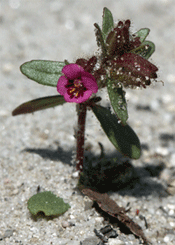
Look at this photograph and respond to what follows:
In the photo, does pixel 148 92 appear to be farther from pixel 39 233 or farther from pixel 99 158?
pixel 39 233

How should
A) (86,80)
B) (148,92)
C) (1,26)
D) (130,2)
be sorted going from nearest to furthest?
(86,80)
(148,92)
(1,26)
(130,2)

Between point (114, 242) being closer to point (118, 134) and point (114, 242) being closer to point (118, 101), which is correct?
point (118, 134)

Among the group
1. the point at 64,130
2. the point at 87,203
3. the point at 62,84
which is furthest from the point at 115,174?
the point at 62,84

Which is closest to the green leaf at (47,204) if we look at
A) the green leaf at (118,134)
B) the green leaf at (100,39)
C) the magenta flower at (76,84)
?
the green leaf at (118,134)

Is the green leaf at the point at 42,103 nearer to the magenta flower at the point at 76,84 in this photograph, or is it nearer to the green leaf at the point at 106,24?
the magenta flower at the point at 76,84

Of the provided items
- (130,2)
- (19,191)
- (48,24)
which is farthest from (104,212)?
(130,2)

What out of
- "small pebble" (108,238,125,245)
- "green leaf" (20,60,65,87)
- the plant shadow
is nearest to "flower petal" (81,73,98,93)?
"green leaf" (20,60,65,87)

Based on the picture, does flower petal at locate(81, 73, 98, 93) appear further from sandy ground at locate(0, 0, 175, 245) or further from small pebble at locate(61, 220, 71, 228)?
small pebble at locate(61, 220, 71, 228)

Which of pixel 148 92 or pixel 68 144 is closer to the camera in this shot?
pixel 68 144

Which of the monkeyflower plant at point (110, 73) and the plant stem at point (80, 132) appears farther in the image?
the plant stem at point (80, 132)
